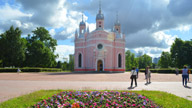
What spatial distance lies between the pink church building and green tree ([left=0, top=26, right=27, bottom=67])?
17.3 metres

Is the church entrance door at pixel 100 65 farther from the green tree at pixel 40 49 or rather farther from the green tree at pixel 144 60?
the green tree at pixel 144 60

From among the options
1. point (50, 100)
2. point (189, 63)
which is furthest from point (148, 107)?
point (189, 63)

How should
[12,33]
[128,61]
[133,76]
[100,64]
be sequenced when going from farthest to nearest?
[128,61] < [100,64] < [12,33] < [133,76]

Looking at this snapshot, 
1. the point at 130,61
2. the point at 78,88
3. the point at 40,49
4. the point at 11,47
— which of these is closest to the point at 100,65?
the point at 40,49

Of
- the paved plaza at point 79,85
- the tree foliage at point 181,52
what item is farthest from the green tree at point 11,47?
the tree foliage at point 181,52

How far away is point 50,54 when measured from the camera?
55.0 m

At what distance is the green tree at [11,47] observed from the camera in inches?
1892

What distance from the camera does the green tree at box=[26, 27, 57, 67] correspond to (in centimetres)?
5281

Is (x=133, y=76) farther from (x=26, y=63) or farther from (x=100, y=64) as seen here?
(x=26, y=63)

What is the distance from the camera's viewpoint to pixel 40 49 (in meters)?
51.9

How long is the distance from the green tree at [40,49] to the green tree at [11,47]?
3273mm

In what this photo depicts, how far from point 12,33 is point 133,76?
4525cm

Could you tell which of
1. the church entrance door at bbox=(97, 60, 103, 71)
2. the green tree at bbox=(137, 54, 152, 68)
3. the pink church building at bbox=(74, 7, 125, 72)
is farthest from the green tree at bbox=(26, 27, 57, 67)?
the green tree at bbox=(137, 54, 152, 68)

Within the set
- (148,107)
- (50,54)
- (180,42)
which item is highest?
(180,42)
